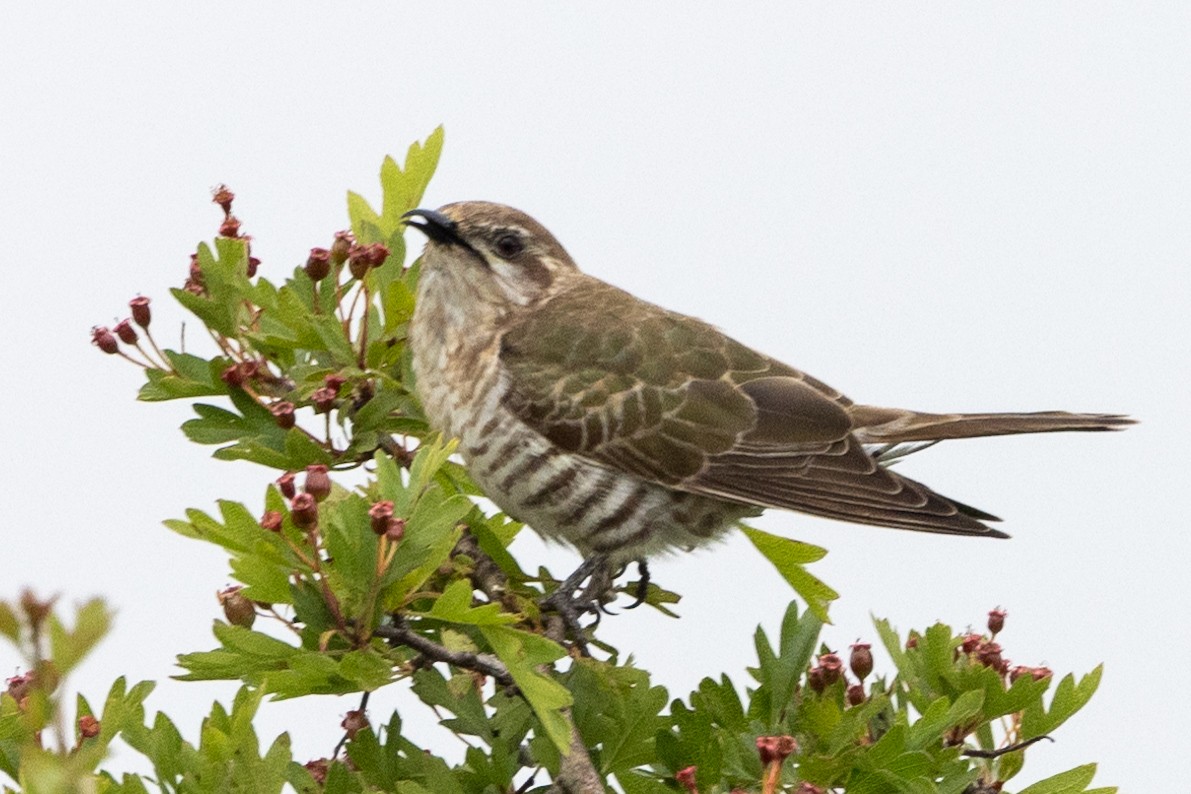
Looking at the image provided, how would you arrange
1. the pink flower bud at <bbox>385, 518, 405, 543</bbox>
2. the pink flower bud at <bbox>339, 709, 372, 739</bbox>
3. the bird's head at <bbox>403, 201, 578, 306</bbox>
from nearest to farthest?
1. the pink flower bud at <bbox>385, 518, 405, 543</bbox>
2. the pink flower bud at <bbox>339, 709, 372, 739</bbox>
3. the bird's head at <bbox>403, 201, 578, 306</bbox>

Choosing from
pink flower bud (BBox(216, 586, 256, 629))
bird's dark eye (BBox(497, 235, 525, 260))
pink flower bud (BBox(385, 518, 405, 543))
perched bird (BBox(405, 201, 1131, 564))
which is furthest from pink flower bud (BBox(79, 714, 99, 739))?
bird's dark eye (BBox(497, 235, 525, 260))

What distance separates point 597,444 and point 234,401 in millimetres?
1312

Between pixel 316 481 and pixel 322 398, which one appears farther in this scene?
pixel 322 398

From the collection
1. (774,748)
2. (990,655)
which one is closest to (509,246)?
(990,655)

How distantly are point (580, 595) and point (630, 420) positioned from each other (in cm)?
70

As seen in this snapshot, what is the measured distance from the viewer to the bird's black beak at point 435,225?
508 centimetres

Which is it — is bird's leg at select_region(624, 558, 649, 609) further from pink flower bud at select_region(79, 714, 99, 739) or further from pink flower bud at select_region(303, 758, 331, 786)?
pink flower bud at select_region(79, 714, 99, 739)

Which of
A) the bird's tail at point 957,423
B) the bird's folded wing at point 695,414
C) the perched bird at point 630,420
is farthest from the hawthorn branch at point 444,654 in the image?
the bird's tail at point 957,423

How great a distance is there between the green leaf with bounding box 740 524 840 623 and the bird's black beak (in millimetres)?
1525

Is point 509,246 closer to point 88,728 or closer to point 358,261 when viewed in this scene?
point 358,261

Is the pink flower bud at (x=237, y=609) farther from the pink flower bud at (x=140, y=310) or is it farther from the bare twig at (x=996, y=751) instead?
the bare twig at (x=996, y=751)

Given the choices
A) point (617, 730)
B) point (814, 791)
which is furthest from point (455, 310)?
point (814, 791)

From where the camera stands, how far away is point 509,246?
5855 mm

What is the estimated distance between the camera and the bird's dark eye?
19.1 ft
